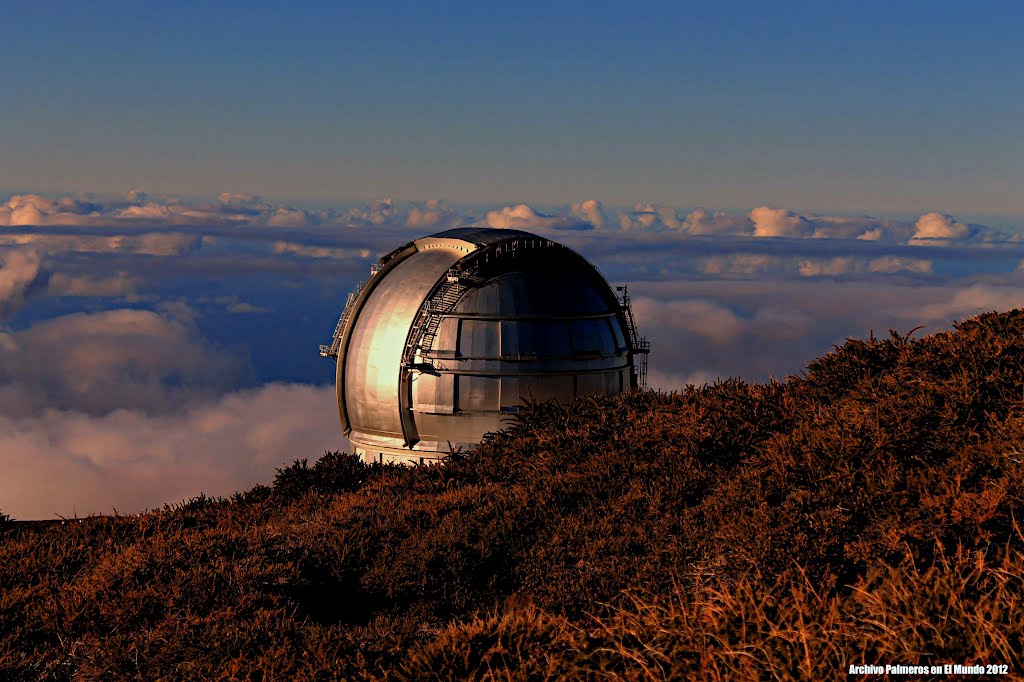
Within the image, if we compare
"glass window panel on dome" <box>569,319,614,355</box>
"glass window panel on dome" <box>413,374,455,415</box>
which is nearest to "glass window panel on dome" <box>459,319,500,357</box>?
"glass window panel on dome" <box>413,374,455,415</box>

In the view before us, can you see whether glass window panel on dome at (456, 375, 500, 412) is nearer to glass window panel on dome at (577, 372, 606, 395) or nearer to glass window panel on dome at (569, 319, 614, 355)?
glass window panel on dome at (577, 372, 606, 395)

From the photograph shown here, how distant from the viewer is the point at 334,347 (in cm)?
3178

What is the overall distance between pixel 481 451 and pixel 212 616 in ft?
36.5

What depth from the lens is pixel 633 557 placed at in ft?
49.7

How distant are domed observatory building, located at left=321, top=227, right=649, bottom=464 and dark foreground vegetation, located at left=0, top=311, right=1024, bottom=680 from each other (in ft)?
16.2

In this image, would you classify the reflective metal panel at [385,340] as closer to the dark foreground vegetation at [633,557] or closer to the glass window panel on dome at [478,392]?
the glass window panel on dome at [478,392]

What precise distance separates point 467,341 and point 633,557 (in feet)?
45.1

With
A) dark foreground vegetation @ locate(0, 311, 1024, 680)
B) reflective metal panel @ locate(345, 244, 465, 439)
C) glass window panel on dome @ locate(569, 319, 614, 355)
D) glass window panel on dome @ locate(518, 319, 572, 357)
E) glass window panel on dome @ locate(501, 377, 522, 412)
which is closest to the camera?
dark foreground vegetation @ locate(0, 311, 1024, 680)

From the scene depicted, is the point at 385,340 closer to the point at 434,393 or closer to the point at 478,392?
the point at 434,393

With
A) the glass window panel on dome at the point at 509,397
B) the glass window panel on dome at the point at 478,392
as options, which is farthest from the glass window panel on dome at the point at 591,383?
the glass window panel on dome at the point at 478,392

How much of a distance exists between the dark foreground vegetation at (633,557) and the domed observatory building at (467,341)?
195 inches

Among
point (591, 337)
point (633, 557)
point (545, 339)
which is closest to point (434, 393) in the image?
point (545, 339)

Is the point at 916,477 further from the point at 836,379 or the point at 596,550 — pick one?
the point at 836,379

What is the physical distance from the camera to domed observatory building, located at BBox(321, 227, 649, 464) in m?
28.0
